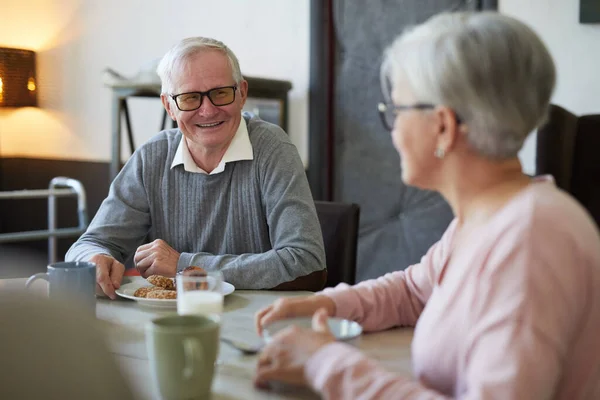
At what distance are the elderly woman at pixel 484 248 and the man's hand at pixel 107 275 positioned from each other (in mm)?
666

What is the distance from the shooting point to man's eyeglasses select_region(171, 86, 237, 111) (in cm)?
195

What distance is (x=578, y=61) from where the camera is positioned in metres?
2.86

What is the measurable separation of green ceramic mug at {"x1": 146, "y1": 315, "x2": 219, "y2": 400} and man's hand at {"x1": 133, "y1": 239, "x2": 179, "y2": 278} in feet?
2.50

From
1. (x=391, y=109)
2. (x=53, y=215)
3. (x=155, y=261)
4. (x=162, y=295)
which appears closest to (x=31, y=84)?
(x=53, y=215)

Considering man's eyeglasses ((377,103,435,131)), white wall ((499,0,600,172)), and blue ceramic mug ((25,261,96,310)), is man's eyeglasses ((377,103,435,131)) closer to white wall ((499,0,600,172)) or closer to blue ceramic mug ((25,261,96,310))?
blue ceramic mug ((25,261,96,310))

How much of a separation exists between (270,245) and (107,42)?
3056mm

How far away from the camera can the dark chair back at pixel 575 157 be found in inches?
88.2

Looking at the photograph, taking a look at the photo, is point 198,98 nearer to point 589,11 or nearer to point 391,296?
point 391,296

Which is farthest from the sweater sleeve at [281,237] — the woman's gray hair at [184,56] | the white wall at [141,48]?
the white wall at [141,48]

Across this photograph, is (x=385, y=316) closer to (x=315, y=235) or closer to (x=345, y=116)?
(x=315, y=235)

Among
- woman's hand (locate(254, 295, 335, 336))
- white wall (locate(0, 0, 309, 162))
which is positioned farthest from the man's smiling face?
white wall (locate(0, 0, 309, 162))

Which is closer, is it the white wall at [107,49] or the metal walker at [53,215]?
the metal walker at [53,215]

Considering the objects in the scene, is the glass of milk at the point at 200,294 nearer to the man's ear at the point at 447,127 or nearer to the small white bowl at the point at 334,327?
the small white bowl at the point at 334,327

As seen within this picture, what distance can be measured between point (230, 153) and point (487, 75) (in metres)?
1.09
